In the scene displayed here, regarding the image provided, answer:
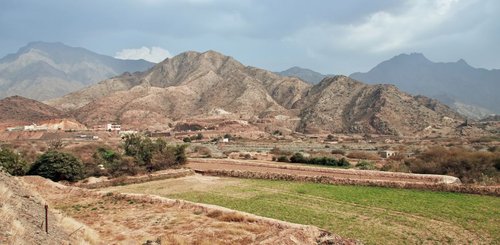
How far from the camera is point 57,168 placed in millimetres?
31984

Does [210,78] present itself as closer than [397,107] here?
No

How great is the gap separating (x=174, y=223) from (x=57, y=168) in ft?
65.0

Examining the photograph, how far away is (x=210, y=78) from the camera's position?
182 meters

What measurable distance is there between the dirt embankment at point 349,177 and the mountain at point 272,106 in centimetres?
8474

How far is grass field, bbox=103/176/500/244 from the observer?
51.6 feet

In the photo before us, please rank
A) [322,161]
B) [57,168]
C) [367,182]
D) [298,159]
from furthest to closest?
1. [298,159]
2. [322,161]
3. [57,168]
4. [367,182]

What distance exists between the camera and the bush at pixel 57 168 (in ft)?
105

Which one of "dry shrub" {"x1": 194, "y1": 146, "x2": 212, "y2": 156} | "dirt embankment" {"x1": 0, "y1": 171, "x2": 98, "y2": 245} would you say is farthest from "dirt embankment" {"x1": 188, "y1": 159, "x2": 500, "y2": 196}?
"dirt embankment" {"x1": 0, "y1": 171, "x2": 98, "y2": 245}

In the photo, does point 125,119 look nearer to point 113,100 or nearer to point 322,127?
point 113,100

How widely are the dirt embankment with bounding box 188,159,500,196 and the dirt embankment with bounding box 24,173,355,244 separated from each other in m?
13.5

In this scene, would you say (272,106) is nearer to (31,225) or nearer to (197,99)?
(197,99)

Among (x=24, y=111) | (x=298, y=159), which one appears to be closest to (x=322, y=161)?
(x=298, y=159)

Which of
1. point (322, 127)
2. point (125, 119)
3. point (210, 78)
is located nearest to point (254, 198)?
point (322, 127)

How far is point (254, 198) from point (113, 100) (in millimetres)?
133527
